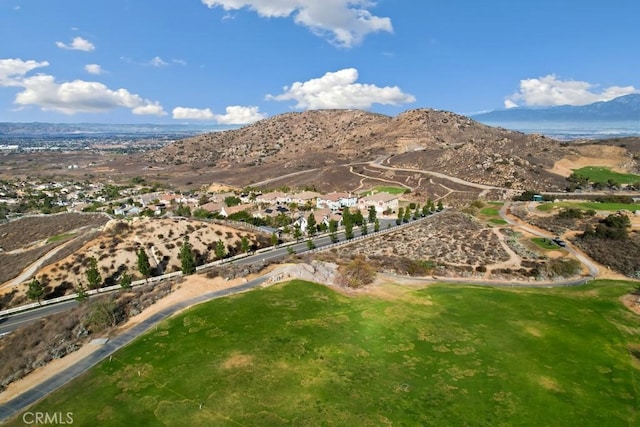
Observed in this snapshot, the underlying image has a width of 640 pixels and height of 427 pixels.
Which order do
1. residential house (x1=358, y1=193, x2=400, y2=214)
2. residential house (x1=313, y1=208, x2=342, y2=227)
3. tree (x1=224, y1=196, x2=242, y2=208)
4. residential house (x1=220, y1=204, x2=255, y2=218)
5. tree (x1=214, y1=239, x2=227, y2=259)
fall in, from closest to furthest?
tree (x1=214, y1=239, x2=227, y2=259) → residential house (x1=313, y1=208, x2=342, y2=227) → residential house (x1=358, y1=193, x2=400, y2=214) → residential house (x1=220, y1=204, x2=255, y2=218) → tree (x1=224, y1=196, x2=242, y2=208)

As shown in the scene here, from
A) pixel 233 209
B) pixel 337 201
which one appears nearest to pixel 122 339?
pixel 233 209

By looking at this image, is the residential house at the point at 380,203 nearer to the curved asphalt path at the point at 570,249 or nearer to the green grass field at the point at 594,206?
the curved asphalt path at the point at 570,249

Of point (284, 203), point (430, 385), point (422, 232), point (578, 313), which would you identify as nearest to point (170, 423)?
point (430, 385)

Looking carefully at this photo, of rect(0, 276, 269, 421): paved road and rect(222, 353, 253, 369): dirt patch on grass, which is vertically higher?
rect(222, 353, 253, 369): dirt patch on grass

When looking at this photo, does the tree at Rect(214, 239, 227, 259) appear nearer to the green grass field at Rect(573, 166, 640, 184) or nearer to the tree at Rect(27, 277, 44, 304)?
the tree at Rect(27, 277, 44, 304)

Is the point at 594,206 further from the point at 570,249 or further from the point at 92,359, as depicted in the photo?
the point at 92,359

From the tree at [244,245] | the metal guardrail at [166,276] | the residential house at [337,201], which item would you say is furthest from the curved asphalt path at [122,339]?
the residential house at [337,201]

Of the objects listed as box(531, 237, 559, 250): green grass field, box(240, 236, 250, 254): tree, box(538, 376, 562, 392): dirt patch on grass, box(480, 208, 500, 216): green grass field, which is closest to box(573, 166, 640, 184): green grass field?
box(480, 208, 500, 216): green grass field

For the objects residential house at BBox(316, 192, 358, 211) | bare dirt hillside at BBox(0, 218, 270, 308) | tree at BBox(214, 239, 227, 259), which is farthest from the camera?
residential house at BBox(316, 192, 358, 211)
